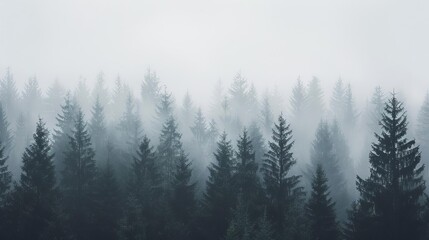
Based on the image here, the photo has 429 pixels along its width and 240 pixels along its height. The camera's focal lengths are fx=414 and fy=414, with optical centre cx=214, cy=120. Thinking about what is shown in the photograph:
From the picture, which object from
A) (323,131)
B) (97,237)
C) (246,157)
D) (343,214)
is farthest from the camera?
(323,131)

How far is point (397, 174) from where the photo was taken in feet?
102

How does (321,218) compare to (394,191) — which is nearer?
(394,191)

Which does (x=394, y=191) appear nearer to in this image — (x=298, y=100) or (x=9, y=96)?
(x=298, y=100)

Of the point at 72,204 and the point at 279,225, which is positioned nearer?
the point at 279,225

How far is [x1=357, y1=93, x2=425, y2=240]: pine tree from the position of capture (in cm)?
3027

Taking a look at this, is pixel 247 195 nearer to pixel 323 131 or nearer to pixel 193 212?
pixel 193 212

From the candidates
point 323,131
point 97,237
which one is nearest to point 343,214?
point 323,131

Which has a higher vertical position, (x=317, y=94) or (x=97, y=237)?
(x=317, y=94)

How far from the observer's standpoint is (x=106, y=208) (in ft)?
130

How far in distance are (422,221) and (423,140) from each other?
165ft

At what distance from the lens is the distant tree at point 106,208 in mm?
38656

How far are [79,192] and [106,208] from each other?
819 cm

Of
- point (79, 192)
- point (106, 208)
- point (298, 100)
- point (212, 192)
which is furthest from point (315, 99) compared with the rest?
point (106, 208)

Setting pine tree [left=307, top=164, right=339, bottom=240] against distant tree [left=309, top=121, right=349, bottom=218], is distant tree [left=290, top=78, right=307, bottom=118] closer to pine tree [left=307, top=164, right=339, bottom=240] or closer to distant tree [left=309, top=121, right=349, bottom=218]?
distant tree [left=309, top=121, right=349, bottom=218]
